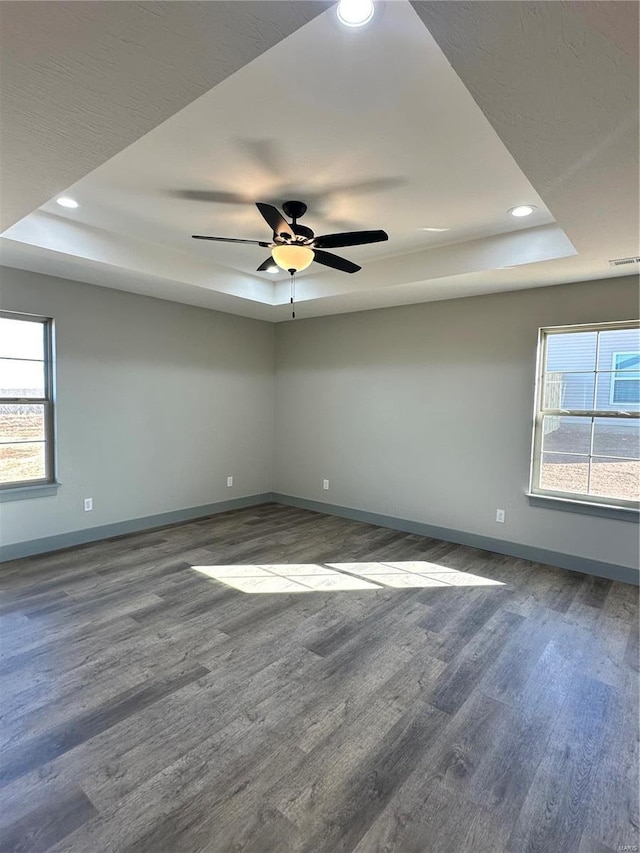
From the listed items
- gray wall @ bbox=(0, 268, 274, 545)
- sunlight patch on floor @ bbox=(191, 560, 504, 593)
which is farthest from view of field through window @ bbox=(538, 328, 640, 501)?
gray wall @ bbox=(0, 268, 274, 545)

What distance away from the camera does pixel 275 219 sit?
8.26 ft

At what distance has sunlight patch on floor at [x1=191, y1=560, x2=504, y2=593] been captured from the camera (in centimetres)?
343

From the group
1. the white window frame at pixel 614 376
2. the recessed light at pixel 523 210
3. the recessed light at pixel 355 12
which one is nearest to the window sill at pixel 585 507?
the white window frame at pixel 614 376

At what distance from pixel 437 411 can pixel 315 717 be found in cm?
330

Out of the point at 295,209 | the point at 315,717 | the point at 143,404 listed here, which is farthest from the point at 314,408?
the point at 315,717

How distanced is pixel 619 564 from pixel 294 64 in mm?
4132

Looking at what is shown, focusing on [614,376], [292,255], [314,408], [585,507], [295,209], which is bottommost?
[585,507]

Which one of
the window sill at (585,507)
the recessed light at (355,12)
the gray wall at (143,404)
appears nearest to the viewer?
the recessed light at (355,12)

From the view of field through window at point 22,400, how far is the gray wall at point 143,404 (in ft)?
0.51

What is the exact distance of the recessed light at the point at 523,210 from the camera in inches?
114

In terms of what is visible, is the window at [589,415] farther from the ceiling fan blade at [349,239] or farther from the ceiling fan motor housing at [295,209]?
the ceiling fan motor housing at [295,209]

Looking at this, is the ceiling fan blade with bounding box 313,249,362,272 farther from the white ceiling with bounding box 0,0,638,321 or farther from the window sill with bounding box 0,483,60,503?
the window sill with bounding box 0,483,60,503

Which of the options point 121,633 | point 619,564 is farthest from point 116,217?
point 619,564

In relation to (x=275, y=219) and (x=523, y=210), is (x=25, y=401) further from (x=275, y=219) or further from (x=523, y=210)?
(x=523, y=210)
